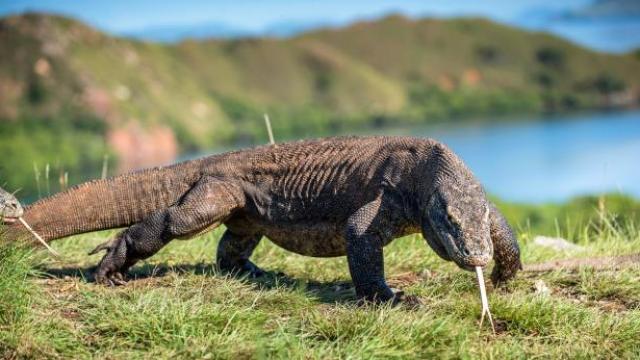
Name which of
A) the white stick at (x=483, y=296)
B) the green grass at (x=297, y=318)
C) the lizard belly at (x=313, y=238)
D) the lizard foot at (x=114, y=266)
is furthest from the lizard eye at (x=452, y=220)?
the lizard foot at (x=114, y=266)

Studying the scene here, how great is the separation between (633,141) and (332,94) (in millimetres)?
77757

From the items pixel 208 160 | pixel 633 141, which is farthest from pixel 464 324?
pixel 633 141

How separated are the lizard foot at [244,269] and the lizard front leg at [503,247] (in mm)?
1843

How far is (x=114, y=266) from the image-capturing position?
5629 millimetres

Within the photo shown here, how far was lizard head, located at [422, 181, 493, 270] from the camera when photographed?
170 inches

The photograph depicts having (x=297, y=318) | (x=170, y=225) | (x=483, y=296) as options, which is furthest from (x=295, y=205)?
(x=483, y=296)

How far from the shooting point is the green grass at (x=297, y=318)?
4.12 metres

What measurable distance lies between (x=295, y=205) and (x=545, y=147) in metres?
136

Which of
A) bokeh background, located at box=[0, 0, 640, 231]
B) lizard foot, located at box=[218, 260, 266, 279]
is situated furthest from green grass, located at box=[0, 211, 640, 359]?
bokeh background, located at box=[0, 0, 640, 231]

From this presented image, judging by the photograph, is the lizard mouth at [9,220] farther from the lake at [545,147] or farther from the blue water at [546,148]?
the blue water at [546,148]

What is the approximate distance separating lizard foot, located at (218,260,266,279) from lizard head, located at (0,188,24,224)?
159 cm

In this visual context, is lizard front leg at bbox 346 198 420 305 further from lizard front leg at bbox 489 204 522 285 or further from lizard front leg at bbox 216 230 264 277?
lizard front leg at bbox 216 230 264 277

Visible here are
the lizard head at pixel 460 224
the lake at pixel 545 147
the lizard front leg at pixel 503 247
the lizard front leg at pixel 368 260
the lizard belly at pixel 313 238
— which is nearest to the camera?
the lizard head at pixel 460 224

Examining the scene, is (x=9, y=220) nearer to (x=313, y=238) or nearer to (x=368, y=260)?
(x=313, y=238)
